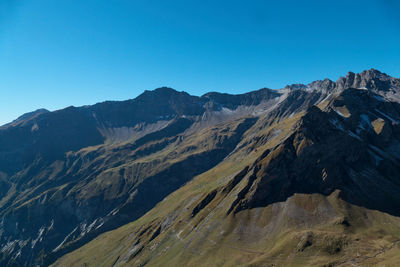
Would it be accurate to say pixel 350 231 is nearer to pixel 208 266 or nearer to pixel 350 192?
pixel 350 192

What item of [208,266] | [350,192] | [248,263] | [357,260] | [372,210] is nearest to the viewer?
[357,260]

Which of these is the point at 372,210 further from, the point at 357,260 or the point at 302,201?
the point at 357,260

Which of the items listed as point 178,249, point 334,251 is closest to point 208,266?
point 178,249

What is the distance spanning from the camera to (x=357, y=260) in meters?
128

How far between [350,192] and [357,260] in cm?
7072

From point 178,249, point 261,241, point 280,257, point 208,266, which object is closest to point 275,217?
point 261,241

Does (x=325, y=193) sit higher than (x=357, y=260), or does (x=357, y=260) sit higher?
(x=325, y=193)

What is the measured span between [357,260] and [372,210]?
61485mm

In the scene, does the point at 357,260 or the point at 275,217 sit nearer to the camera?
the point at 357,260

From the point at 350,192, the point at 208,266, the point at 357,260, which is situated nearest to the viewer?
the point at 357,260

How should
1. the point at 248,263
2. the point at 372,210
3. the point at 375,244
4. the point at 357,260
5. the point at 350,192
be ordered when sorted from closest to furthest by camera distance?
the point at 357,260
the point at 375,244
the point at 248,263
the point at 372,210
the point at 350,192

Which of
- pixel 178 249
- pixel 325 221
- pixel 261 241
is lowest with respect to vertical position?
pixel 178 249

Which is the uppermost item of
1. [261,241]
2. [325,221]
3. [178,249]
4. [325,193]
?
[325,193]

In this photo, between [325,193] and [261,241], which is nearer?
[261,241]
